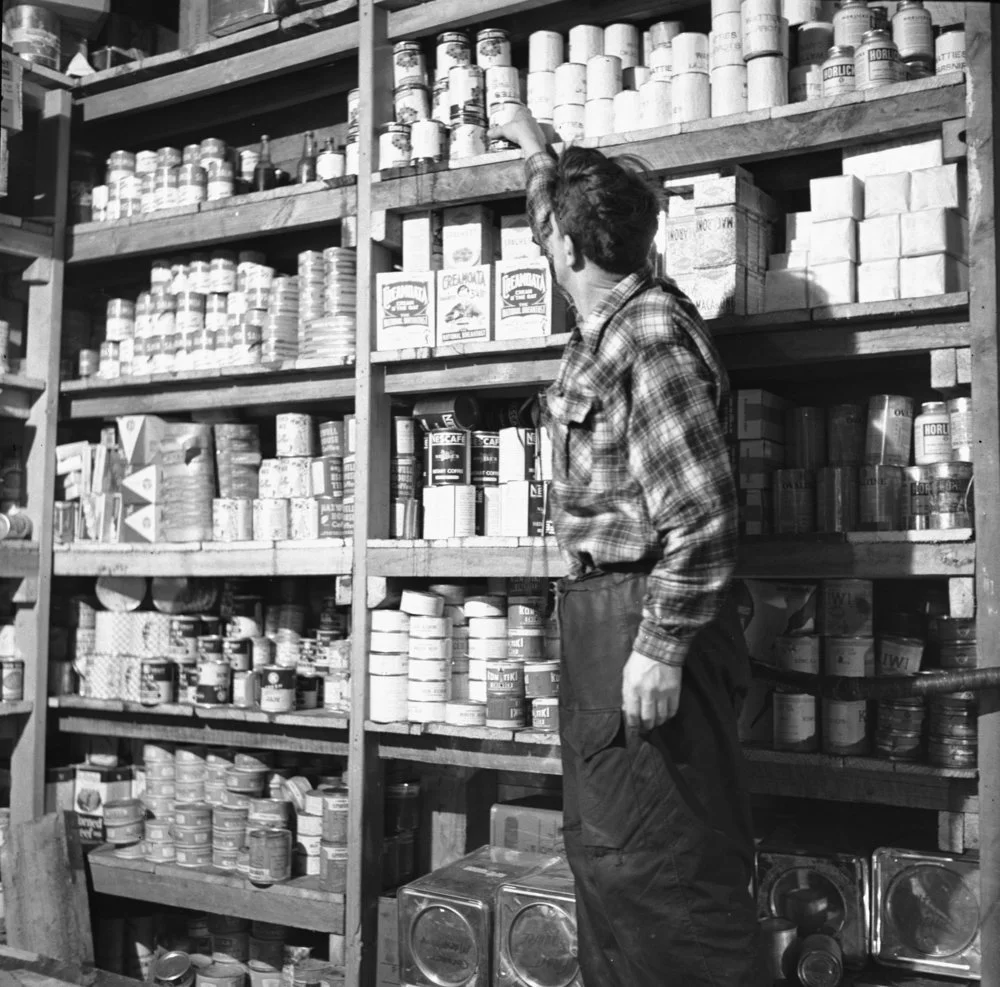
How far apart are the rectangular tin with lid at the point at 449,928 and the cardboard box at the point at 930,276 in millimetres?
1681

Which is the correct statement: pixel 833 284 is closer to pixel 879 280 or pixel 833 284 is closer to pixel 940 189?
pixel 879 280

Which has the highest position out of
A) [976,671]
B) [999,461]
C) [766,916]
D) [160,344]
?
[160,344]

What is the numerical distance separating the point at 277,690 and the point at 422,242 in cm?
139

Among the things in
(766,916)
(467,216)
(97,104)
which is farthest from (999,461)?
(97,104)

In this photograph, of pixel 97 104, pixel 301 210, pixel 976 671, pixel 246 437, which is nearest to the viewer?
pixel 976 671

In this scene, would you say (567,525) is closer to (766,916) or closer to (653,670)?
(653,670)

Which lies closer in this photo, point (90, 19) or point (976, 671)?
point (976, 671)

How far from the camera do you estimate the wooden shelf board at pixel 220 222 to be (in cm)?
349

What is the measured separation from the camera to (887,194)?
9.11ft

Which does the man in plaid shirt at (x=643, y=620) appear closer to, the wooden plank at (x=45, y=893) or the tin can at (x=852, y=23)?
the tin can at (x=852, y=23)

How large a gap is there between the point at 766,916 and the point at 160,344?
Result: 98.0 inches

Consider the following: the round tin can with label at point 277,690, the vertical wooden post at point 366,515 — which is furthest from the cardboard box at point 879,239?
the round tin can with label at point 277,690

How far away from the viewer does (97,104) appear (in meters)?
4.05

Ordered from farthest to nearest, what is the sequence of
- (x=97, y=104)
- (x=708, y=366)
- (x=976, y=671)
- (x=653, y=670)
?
(x=97, y=104) < (x=976, y=671) < (x=708, y=366) < (x=653, y=670)
